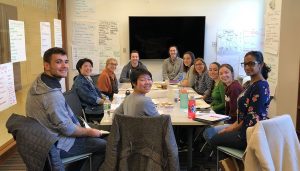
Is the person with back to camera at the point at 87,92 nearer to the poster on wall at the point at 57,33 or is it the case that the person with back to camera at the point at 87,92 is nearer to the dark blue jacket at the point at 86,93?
the dark blue jacket at the point at 86,93

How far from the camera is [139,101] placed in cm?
253

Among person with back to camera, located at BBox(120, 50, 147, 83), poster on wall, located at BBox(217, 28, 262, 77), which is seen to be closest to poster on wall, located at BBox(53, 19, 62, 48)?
person with back to camera, located at BBox(120, 50, 147, 83)

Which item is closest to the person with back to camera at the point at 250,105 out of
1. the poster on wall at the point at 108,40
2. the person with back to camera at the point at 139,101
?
the person with back to camera at the point at 139,101

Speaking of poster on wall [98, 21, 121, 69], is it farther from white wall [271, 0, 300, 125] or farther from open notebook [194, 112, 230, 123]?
open notebook [194, 112, 230, 123]

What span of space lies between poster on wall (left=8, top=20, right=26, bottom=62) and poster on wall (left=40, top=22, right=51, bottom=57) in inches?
32.0

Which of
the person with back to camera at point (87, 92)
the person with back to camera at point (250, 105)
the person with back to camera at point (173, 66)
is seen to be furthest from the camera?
the person with back to camera at point (173, 66)

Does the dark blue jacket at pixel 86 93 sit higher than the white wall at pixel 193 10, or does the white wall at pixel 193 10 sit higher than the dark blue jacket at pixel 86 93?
the white wall at pixel 193 10

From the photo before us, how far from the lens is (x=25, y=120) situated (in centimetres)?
210

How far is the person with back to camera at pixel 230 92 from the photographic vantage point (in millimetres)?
3197

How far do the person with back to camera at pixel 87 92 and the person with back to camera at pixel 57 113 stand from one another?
4.24 ft

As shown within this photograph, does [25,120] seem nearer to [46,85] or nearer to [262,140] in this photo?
[46,85]

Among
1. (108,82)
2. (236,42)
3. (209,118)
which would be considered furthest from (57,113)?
(236,42)

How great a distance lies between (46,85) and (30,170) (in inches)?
22.6

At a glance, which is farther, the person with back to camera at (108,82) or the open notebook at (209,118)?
the person with back to camera at (108,82)
